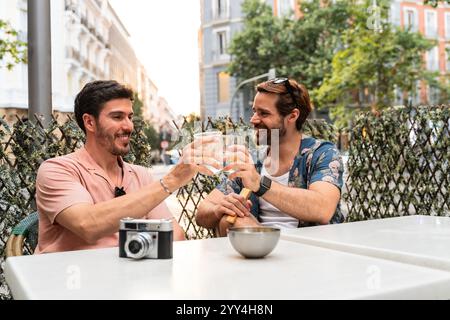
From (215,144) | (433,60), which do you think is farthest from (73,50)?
Answer: (215,144)

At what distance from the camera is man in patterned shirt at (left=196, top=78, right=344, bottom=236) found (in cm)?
215

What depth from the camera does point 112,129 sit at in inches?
87.4

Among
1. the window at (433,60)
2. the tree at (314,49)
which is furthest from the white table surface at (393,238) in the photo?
the window at (433,60)

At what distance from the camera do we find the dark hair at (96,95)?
2219 mm

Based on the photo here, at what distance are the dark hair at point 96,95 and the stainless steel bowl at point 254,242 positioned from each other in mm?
1057

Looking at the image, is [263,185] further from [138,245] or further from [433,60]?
[433,60]

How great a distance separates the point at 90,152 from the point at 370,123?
2.93 m

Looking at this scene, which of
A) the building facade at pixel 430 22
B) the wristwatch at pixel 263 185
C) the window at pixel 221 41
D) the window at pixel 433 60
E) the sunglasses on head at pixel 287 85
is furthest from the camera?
the window at pixel 433 60

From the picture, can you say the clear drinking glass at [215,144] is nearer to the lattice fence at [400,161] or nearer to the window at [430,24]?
the lattice fence at [400,161]

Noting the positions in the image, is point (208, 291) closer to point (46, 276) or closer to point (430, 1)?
point (46, 276)

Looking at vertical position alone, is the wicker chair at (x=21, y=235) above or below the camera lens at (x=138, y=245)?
below

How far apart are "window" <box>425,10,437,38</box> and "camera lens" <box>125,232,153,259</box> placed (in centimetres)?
3570

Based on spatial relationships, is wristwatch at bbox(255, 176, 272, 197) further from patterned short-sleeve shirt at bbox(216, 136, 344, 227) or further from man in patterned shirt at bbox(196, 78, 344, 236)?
patterned short-sleeve shirt at bbox(216, 136, 344, 227)
